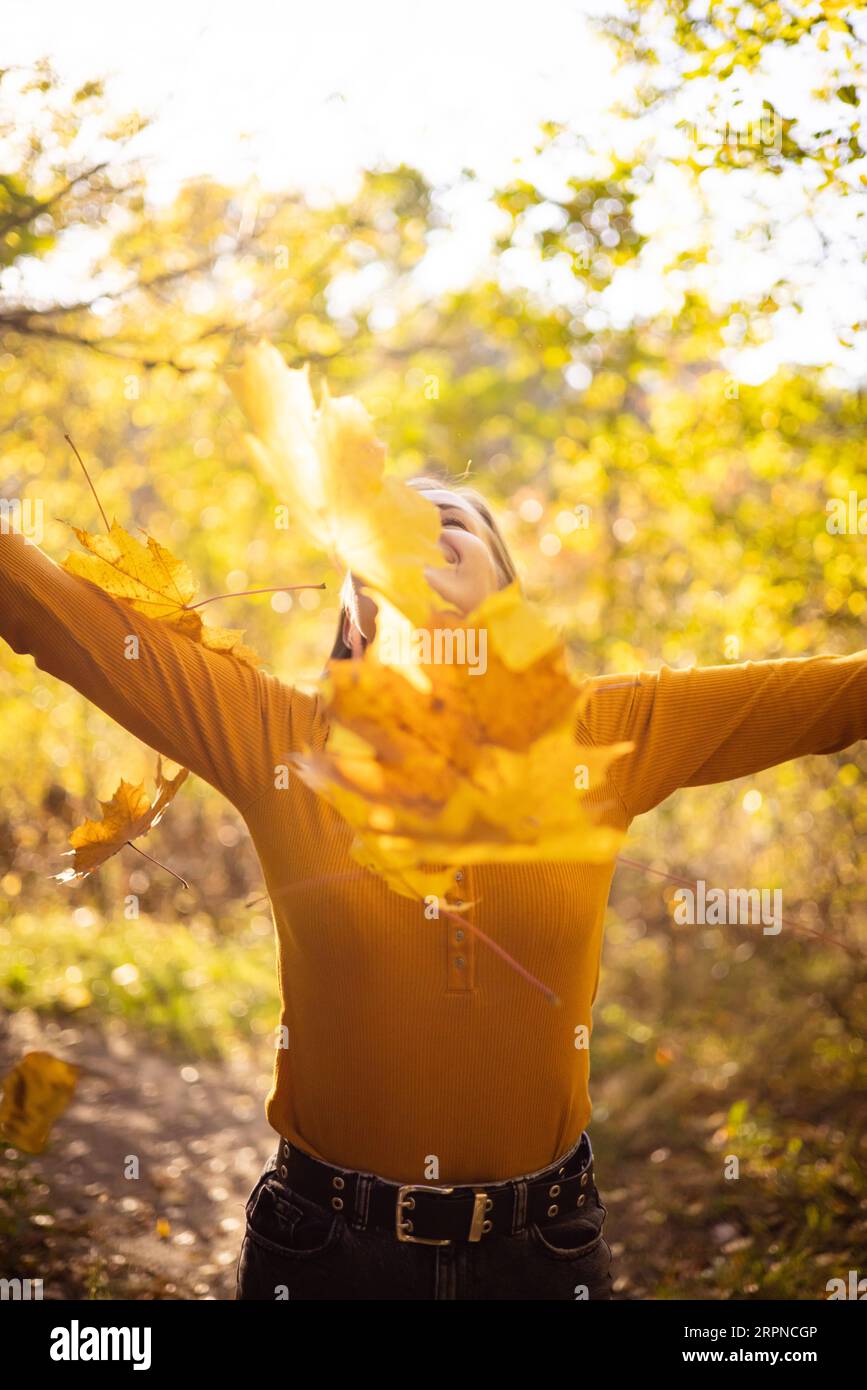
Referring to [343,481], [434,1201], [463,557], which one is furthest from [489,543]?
[434,1201]

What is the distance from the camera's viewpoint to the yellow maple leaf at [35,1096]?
227 centimetres

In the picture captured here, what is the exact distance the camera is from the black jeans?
5.10 ft

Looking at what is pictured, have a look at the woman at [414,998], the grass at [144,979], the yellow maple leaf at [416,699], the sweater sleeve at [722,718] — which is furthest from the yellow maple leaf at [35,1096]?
the grass at [144,979]

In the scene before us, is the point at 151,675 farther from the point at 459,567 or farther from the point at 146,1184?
the point at 146,1184

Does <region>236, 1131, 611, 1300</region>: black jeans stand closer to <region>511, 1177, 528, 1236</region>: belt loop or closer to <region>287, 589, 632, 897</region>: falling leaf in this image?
<region>511, 1177, 528, 1236</region>: belt loop

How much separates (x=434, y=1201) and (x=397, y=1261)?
106mm

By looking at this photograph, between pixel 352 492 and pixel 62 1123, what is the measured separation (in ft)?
14.2

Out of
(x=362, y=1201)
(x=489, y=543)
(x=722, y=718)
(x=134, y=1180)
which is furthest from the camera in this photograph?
(x=134, y=1180)

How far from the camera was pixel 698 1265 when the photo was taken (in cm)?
380

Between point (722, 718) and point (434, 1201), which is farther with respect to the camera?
point (722, 718)

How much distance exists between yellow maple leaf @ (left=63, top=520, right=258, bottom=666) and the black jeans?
3.04ft

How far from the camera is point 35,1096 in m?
2.33

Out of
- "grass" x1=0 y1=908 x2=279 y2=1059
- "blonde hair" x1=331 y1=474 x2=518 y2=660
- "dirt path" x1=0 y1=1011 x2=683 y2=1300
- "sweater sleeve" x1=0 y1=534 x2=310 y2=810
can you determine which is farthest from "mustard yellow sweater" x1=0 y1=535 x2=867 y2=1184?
"grass" x1=0 y1=908 x2=279 y2=1059

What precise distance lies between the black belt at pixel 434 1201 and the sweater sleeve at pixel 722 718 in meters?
0.62
